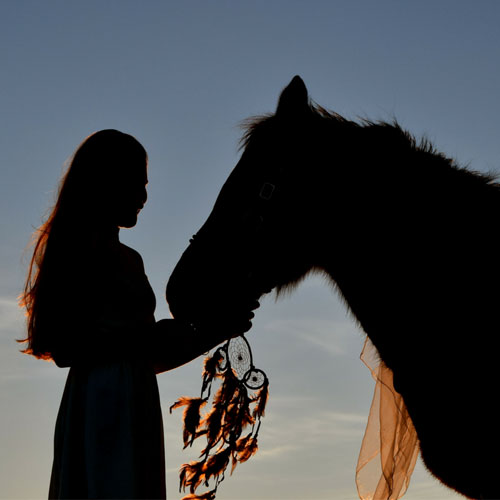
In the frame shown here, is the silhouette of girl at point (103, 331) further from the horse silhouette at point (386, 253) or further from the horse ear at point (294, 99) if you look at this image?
the horse ear at point (294, 99)

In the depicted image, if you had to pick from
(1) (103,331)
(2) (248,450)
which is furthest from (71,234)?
(2) (248,450)

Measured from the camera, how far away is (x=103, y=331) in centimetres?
204

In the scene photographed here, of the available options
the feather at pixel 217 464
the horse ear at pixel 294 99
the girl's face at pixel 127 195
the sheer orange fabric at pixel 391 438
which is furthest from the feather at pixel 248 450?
the horse ear at pixel 294 99

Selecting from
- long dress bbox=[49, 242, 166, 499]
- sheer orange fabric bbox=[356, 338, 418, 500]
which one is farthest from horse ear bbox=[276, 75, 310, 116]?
sheer orange fabric bbox=[356, 338, 418, 500]

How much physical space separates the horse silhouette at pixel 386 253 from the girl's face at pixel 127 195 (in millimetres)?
304

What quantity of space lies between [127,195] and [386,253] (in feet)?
3.40

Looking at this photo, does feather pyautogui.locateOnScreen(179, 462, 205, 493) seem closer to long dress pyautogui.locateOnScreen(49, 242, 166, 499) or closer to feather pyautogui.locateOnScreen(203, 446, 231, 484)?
feather pyautogui.locateOnScreen(203, 446, 231, 484)

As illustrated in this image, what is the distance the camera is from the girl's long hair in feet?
6.80

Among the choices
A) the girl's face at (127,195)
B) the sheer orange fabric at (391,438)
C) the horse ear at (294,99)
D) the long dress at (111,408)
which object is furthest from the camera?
the sheer orange fabric at (391,438)

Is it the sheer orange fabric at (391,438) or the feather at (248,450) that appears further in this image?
the sheer orange fabric at (391,438)

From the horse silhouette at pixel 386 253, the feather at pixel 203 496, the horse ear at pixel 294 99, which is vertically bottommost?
the feather at pixel 203 496

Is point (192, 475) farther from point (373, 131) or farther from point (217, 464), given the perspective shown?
point (373, 131)

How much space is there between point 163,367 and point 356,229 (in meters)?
0.93

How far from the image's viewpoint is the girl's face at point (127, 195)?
2.23m
